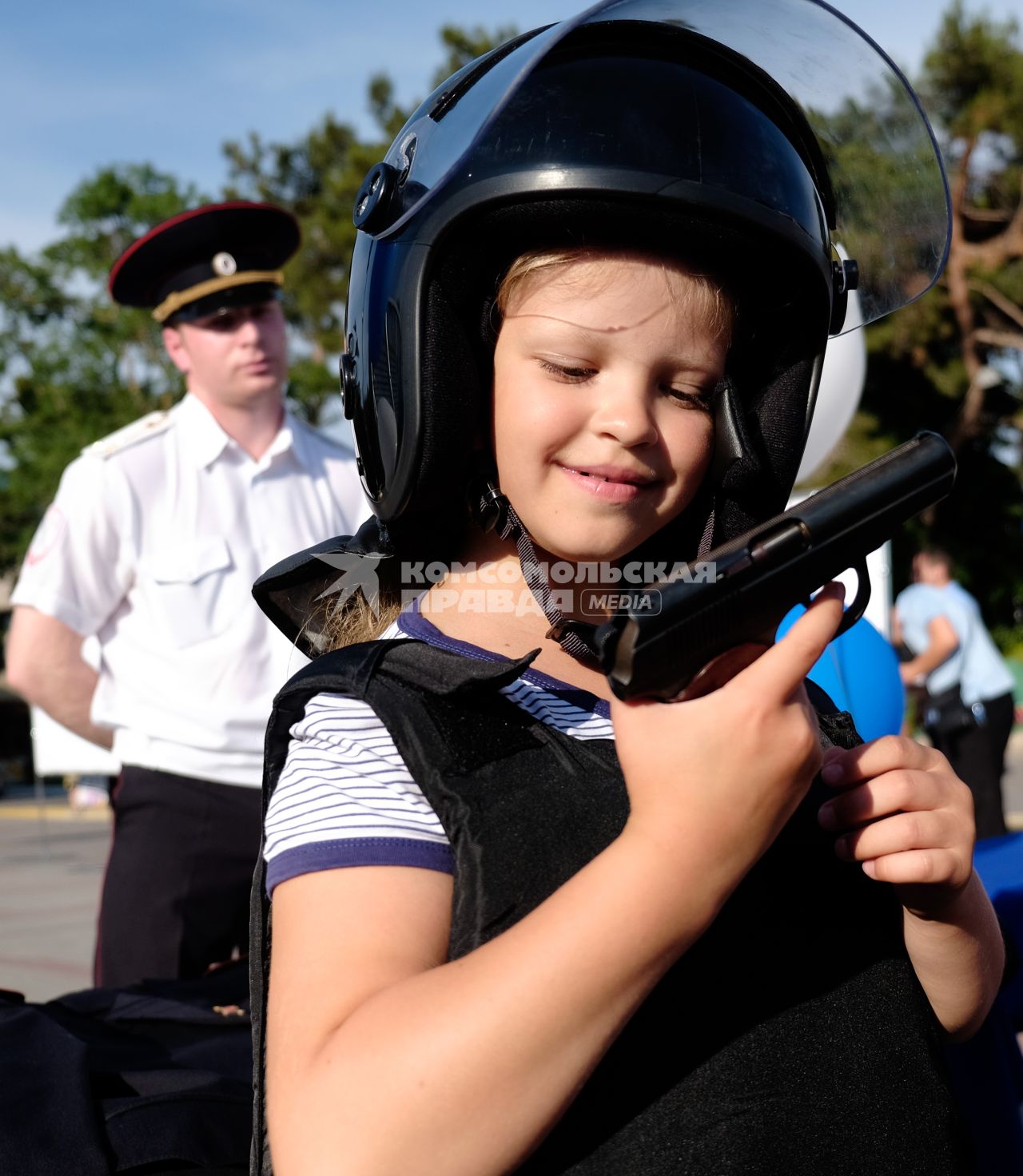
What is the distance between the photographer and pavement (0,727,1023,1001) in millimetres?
5883

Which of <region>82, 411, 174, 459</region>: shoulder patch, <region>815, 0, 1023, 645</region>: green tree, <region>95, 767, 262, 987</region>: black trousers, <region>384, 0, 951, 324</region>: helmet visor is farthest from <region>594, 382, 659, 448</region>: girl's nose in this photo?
<region>815, 0, 1023, 645</region>: green tree

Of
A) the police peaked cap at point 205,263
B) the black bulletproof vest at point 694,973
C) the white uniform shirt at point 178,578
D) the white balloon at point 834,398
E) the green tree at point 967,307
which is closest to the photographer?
the black bulletproof vest at point 694,973

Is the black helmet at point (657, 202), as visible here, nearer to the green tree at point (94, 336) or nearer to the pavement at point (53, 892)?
the pavement at point (53, 892)

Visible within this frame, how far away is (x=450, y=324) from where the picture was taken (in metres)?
1.44

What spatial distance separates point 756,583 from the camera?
1.08 m

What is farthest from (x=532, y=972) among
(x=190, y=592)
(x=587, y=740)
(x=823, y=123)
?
(x=190, y=592)

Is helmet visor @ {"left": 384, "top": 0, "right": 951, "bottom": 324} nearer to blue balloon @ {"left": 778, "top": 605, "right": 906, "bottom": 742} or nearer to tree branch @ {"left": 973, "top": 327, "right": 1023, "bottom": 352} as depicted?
blue balloon @ {"left": 778, "top": 605, "right": 906, "bottom": 742}

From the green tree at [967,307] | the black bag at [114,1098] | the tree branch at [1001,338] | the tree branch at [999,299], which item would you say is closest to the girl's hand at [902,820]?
the black bag at [114,1098]

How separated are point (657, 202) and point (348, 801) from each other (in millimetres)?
650

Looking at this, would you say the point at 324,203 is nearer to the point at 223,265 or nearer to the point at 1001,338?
the point at 1001,338

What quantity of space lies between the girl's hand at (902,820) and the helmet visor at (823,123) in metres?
0.59

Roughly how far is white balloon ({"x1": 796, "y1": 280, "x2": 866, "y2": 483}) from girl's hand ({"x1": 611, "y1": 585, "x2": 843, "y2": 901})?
368cm

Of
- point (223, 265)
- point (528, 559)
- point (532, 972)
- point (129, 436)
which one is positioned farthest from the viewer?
point (223, 265)

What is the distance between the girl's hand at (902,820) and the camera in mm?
1184
